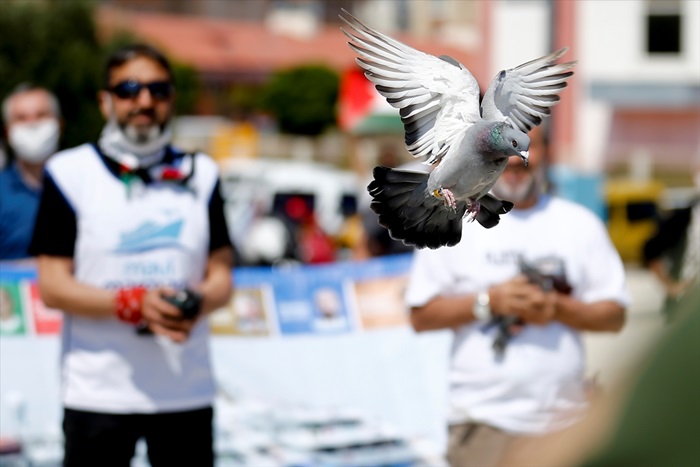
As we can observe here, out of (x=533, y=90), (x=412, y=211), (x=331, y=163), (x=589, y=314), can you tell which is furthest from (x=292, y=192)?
(x=331, y=163)

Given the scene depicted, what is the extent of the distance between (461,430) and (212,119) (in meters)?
50.5

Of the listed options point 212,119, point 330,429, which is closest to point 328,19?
point 212,119

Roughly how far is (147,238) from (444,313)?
101 centimetres

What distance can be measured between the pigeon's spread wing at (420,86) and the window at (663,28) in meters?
28.2

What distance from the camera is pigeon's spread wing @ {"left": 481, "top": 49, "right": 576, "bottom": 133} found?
1.77 metres

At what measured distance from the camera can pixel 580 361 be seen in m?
3.88

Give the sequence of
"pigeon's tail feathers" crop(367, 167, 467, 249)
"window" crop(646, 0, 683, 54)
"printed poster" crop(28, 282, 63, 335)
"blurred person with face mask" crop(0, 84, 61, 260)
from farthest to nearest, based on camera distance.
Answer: "window" crop(646, 0, 683, 54) < "printed poster" crop(28, 282, 63, 335) < "blurred person with face mask" crop(0, 84, 61, 260) < "pigeon's tail feathers" crop(367, 167, 467, 249)

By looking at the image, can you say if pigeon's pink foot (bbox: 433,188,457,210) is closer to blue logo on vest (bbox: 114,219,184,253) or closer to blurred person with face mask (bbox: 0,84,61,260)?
blue logo on vest (bbox: 114,219,184,253)

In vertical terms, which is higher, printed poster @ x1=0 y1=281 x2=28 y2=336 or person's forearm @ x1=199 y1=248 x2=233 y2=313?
person's forearm @ x1=199 y1=248 x2=233 y2=313

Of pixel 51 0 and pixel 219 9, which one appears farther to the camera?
pixel 219 9

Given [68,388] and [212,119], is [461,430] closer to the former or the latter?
[68,388]

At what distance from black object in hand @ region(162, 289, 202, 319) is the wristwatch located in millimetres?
904

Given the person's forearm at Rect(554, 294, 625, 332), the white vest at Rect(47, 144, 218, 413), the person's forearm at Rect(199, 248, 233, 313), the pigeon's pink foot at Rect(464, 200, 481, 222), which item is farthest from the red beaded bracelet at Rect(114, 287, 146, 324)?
the pigeon's pink foot at Rect(464, 200, 481, 222)

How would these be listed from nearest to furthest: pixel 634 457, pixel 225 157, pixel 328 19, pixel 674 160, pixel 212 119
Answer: pixel 634 457 → pixel 674 160 → pixel 225 157 → pixel 212 119 → pixel 328 19
